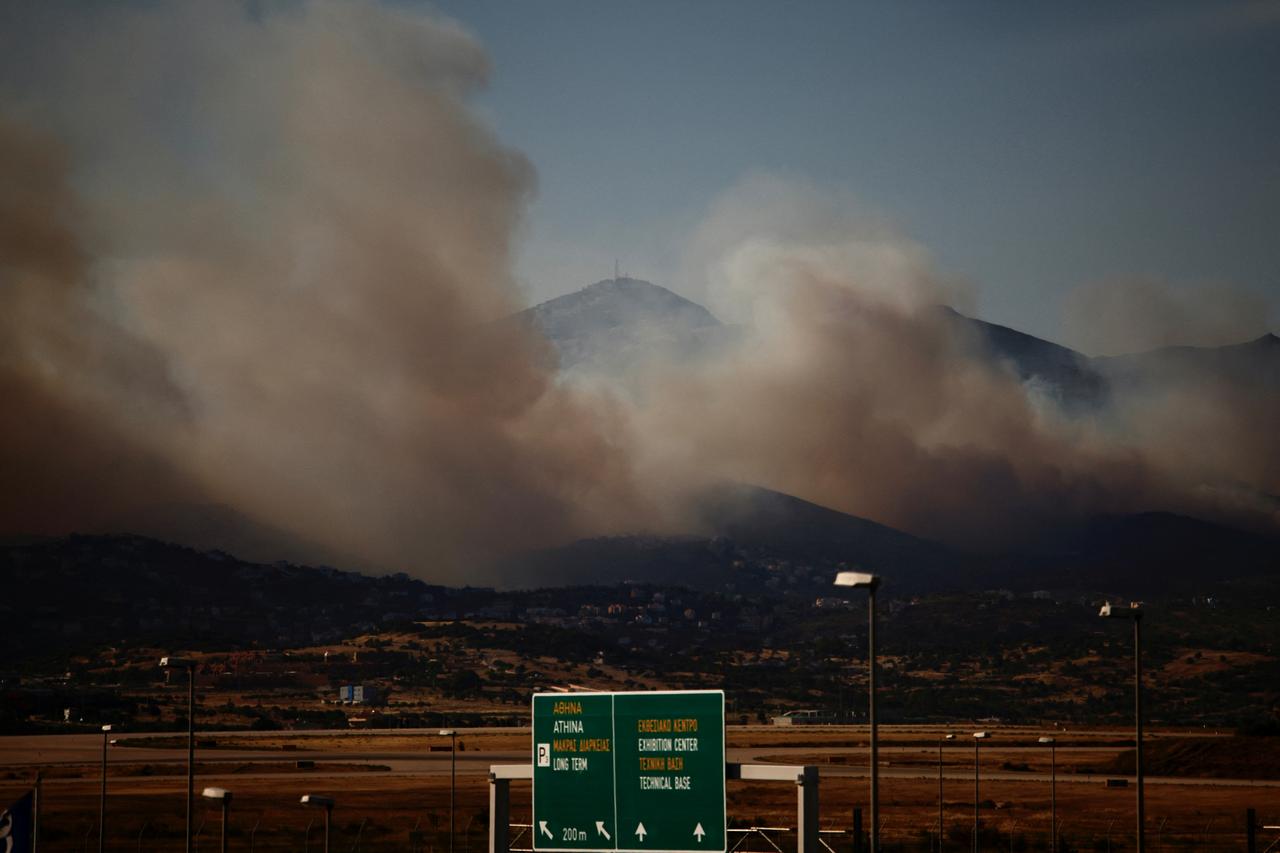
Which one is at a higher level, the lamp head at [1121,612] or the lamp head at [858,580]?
the lamp head at [858,580]

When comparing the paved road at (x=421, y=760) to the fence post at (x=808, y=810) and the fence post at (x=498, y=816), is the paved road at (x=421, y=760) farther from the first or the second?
the fence post at (x=808, y=810)

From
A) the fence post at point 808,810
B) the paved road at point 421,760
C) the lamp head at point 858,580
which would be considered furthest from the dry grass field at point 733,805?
the lamp head at point 858,580

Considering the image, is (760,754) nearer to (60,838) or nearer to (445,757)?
(445,757)

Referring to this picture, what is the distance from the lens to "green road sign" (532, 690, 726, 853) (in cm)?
4619

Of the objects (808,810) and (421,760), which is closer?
(808,810)

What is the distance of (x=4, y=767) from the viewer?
530 feet

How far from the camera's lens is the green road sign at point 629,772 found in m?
46.2

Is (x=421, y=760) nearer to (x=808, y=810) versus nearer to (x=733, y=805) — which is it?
(x=733, y=805)

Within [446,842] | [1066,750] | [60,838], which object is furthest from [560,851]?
[1066,750]

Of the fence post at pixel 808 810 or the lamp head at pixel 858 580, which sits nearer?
the lamp head at pixel 858 580

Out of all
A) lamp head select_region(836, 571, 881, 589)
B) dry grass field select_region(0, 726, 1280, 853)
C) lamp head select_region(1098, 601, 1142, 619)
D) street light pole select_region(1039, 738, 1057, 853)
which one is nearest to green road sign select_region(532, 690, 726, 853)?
lamp head select_region(836, 571, 881, 589)

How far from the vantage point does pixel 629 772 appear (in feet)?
155

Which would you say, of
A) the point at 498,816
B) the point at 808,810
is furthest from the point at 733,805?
the point at 808,810

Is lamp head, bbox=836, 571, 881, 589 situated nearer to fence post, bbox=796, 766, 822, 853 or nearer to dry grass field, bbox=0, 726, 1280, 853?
fence post, bbox=796, 766, 822, 853
